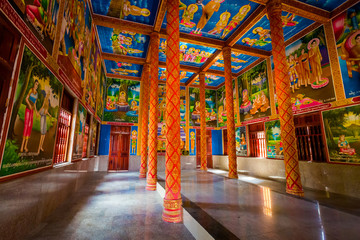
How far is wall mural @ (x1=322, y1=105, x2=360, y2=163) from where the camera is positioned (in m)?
5.81

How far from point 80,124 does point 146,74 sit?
5.02 meters

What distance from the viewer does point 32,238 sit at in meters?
2.60

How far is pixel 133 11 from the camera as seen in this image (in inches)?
263

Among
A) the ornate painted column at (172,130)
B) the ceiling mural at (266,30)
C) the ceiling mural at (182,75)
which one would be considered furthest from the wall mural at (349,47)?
the ceiling mural at (182,75)

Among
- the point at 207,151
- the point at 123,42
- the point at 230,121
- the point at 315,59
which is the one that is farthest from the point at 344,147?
the point at 123,42

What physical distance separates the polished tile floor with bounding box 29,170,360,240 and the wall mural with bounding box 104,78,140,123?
806cm

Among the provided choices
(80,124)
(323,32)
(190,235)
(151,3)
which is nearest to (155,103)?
(80,124)

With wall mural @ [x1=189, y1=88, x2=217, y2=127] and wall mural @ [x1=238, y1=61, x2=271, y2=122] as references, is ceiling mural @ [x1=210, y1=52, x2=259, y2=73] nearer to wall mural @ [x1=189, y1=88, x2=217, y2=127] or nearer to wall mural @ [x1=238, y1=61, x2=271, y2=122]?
wall mural @ [x1=238, y1=61, x2=271, y2=122]

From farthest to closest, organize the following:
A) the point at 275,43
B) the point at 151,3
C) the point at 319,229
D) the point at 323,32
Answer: the point at 323,32
the point at 151,3
the point at 275,43
the point at 319,229

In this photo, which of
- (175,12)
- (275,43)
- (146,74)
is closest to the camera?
(175,12)

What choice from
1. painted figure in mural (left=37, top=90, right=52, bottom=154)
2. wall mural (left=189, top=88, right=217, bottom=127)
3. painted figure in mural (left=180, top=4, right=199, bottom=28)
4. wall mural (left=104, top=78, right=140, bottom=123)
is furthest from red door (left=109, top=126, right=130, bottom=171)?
painted figure in mural (left=37, top=90, right=52, bottom=154)

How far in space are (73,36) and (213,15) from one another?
17.8 ft

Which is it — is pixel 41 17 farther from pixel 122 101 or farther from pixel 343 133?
pixel 122 101

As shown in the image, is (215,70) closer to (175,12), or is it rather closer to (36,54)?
(175,12)
